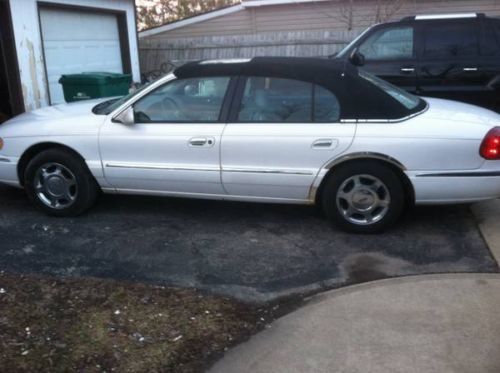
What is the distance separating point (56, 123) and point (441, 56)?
16.9 feet

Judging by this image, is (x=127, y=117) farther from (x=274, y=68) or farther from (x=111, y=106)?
(x=274, y=68)

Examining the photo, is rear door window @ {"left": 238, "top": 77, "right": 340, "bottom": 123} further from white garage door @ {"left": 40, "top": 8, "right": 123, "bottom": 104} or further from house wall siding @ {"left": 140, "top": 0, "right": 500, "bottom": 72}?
house wall siding @ {"left": 140, "top": 0, "right": 500, "bottom": 72}

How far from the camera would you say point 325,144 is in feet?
15.6

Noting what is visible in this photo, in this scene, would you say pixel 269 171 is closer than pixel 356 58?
Yes

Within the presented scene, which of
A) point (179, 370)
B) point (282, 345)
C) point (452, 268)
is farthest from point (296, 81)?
point (179, 370)

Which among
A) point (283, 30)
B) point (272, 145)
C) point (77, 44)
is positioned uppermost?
point (283, 30)

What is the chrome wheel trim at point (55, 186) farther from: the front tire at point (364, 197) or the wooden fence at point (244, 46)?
the wooden fence at point (244, 46)

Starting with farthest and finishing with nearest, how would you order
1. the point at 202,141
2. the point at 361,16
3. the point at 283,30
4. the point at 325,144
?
1. the point at 283,30
2. the point at 361,16
3. the point at 202,141
4. the point at 325,144

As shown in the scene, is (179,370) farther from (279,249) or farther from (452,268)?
(452,268)

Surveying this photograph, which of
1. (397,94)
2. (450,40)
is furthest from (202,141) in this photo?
(450,40)

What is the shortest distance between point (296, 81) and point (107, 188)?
2.02 m

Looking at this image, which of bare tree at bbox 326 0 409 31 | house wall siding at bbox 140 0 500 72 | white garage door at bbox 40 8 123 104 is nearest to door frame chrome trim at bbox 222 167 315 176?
white garage door at bbox 40 8 123 104

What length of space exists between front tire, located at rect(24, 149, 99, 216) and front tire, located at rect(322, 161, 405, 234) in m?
2.21

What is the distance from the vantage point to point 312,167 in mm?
4812
